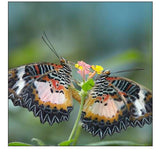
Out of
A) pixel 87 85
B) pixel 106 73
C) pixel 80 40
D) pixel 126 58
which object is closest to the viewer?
pixel 87 85

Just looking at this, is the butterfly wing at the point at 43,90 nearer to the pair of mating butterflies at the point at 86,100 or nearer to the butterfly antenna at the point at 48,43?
the pair of mating butterflies at the point at 86,100

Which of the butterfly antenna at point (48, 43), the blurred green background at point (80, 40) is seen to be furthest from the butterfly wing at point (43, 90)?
the butterfly antenna at point (48, 43)

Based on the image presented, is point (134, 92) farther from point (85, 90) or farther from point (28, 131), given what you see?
point (28, 131)

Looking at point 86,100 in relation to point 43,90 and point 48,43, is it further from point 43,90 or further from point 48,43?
point 48,43

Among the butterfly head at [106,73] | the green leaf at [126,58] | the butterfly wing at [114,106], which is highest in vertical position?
the green leaf at [126,58]

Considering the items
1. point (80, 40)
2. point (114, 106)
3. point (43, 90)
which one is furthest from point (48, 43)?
point (114, 106)

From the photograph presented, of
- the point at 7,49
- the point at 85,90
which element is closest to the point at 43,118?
the point at 85,90
